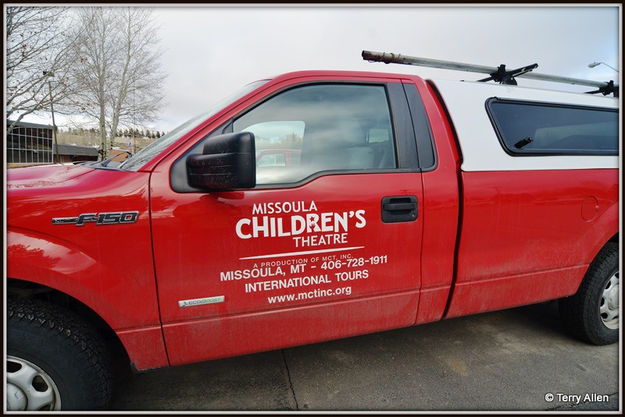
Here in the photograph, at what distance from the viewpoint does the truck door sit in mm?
1810

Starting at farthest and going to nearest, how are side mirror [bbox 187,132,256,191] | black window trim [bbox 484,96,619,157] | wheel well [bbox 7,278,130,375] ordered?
black window trim [bbox 484,96,619,157]
wheel well [bbox 7,278,130,375]
side mirror [bbox 187,132,256,191]

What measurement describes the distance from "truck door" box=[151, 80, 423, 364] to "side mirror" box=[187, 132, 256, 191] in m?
0.11

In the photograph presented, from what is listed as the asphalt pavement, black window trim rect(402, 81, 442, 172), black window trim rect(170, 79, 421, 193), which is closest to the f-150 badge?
black window trim rect(170, 79, 421, 193)

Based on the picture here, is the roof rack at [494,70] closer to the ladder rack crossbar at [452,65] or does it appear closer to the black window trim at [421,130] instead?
the ladder rack crossbar at [452,65]

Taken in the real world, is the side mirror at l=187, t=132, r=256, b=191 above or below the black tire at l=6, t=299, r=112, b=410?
above

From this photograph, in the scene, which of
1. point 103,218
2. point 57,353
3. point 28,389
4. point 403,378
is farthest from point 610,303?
point 28,389

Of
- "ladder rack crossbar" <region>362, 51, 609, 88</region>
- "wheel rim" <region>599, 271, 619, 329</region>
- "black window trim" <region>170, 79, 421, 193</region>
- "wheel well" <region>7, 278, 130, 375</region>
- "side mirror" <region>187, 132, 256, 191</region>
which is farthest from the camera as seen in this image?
"wheel rim" <region>599, 271, 619, 329</region>

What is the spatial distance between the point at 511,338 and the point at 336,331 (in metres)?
1.86

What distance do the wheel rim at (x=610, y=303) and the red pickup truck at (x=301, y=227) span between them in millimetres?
263

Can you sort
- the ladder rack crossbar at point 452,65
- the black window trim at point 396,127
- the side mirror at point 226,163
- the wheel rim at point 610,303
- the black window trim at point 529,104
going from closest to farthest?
the side mirror at point 226,163
the black window trim at point 396,127
the black window trim at point 529,104
the ladder rack crossbar at point 452,65
the wheel rim at point 610,303
